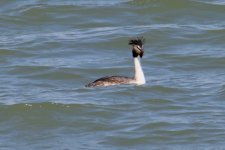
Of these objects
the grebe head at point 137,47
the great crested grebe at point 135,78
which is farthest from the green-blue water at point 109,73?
the grebe head at point 137,47

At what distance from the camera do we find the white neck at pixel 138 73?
19578 millimetres

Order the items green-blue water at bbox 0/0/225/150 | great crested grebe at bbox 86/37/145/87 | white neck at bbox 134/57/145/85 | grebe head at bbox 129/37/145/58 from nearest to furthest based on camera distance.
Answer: green-blue water at bbox 0/0/225/150 → great crested grebe at bbox 86/37/145/87 → white neck at bbox 134/57/145/85 → grebe head at bbox 129/37/145/58

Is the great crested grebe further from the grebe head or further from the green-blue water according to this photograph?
the green-blue water

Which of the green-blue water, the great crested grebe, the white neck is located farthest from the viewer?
the white neck

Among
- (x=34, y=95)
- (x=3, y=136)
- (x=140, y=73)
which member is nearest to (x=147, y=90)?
(x=140, y=73)

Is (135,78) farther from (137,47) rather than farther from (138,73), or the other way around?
(137,47)

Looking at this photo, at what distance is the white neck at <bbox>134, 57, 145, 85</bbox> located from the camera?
19578 mm

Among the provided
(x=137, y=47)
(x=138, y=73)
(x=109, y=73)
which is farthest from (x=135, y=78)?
(x=109, y=73)

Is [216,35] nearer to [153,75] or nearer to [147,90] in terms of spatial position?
[153,75]

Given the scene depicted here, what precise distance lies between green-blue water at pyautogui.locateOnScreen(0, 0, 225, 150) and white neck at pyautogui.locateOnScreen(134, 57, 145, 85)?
0.16 meters

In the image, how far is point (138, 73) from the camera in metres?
19.7

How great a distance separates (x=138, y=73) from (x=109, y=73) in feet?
4.28

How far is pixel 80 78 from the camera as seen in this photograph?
67.2 ft

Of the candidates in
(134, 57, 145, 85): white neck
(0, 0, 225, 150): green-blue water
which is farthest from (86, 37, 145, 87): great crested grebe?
(0, 0, 225, 150): green-blue water
